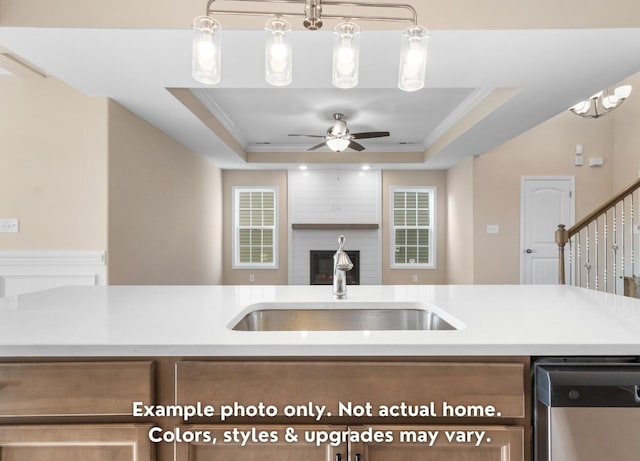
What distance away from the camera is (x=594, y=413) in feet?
3.08

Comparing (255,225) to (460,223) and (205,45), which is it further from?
(205,45)

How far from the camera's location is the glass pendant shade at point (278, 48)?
1.19m

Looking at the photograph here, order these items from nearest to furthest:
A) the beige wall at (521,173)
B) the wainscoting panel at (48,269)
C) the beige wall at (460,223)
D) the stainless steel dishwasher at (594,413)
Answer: the stainless steel dishwasher at (594,413) → the wainscoting panel at (48,269) → the beige wall at (521,173) → the beige wall at (460,223)

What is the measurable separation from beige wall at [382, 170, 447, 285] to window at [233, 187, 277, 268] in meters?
2.20

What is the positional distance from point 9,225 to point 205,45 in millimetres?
3295

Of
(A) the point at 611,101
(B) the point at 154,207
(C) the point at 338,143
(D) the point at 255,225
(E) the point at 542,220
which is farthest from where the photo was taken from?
(D) the point at 255,225

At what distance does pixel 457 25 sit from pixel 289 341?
2.16 metres

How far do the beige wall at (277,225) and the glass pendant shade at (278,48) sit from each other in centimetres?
629

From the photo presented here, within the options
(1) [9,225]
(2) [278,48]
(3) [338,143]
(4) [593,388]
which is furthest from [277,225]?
(4) [593,388]

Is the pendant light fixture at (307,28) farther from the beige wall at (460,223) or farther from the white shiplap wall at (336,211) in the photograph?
the white shiplap wall at (336,211)

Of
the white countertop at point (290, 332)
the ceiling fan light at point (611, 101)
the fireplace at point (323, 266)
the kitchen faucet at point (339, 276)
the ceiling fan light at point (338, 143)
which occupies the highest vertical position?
the ceiling fan light at point (611, 101)

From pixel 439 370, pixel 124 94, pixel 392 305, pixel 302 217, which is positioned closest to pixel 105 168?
pixel 124 94

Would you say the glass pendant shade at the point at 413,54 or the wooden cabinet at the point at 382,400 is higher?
the glass pendant shade at the point at 413,54

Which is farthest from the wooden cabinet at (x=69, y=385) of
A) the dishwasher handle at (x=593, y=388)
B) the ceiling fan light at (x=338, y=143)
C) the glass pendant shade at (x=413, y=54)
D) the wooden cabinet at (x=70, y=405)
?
the ceiling fan light at (x=338, y=143)
